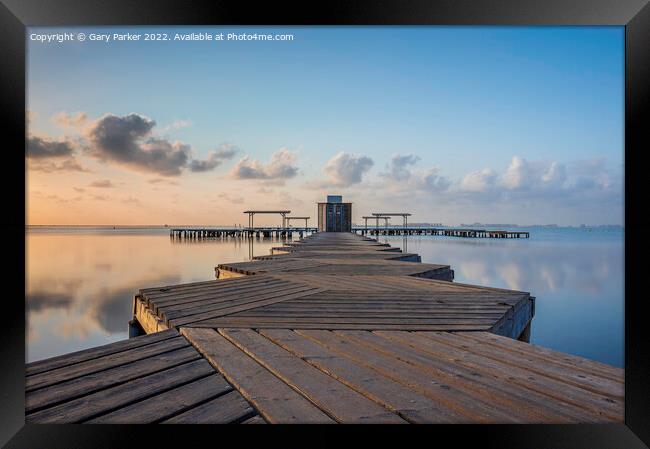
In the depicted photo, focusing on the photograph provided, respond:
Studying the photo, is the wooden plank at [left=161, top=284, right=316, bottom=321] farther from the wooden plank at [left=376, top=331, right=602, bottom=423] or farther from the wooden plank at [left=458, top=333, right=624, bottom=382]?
the wooden plank at [left=458, top=333, right=624, bottom=382]

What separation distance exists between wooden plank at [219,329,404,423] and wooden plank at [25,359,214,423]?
0.36 metres

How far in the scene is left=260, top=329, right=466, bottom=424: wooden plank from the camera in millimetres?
1445

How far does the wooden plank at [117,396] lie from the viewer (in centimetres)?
143

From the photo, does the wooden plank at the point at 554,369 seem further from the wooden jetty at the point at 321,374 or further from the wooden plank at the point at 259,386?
the wooden plank at the point at 259,386

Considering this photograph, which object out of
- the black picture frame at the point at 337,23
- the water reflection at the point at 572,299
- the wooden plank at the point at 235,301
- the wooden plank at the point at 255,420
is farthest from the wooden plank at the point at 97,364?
the water reflection at the point at 572,299

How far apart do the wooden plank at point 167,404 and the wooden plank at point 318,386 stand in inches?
13.3

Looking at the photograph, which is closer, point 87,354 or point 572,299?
point 87,354

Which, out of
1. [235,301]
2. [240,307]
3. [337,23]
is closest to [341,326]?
[240,307]

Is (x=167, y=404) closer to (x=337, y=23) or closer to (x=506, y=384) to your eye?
(x=506, y=384)

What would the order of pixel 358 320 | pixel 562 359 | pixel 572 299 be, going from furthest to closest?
1. pixel 572 299
2. pixel 358 320
3. pixel 562 359

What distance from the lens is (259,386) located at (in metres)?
1.65

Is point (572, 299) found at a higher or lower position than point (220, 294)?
lower

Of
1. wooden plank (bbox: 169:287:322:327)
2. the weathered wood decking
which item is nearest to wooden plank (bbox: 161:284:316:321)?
wooden plank (bbox: 169:287:322:327)

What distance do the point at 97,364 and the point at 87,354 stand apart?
0.72 ft
